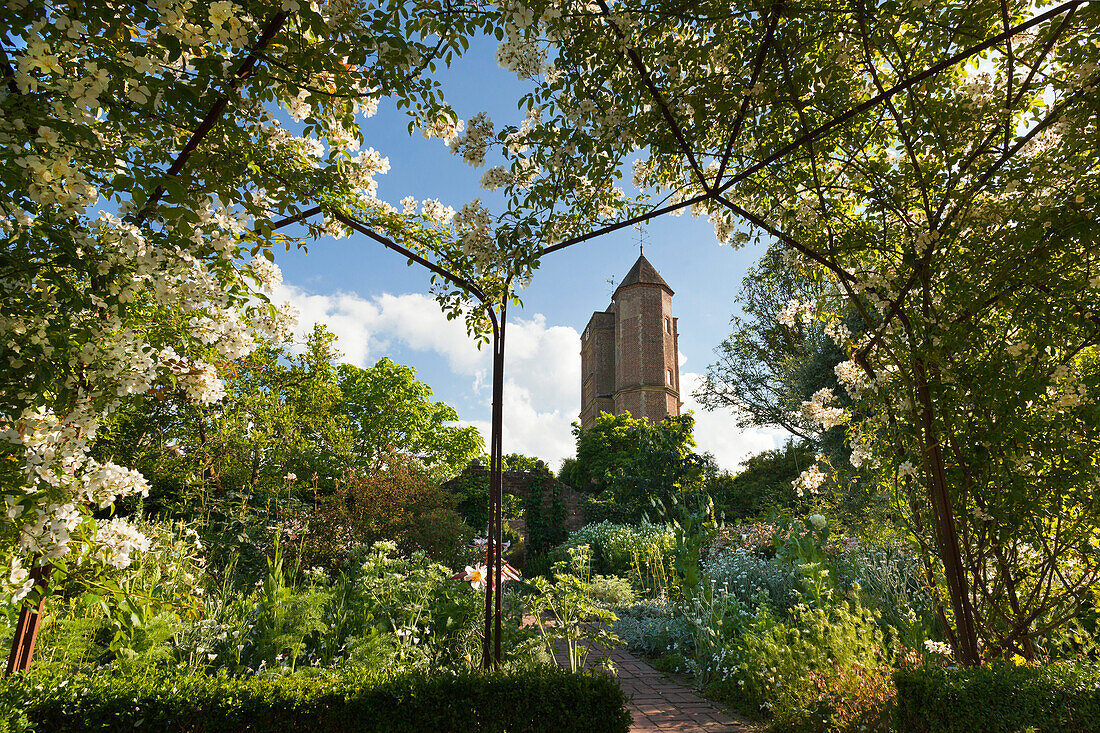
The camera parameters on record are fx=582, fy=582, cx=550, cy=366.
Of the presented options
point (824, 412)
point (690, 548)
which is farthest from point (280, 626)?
point (690, 548)

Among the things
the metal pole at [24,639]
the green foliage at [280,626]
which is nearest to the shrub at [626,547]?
the green foliage at [280,626]

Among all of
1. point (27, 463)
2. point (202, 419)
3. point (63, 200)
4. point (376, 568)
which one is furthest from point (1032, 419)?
point (202, 419)

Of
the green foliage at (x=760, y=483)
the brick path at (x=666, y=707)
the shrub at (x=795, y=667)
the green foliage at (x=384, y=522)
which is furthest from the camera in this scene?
the green foliage at (x=760, y=483)

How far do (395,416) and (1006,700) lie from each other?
17227mm

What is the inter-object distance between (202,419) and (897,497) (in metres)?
9.96

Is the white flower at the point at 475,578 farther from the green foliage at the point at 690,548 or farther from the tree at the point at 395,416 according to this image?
the tree at the point at 395,416

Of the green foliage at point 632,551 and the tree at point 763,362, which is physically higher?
the tree at point 763,362

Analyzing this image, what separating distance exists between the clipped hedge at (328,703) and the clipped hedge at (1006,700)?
1.41 m

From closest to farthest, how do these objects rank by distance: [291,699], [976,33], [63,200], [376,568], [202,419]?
1. [63,200]
2. [976,33]
3. [291,699]
4. [376,568]
5. [202,419]

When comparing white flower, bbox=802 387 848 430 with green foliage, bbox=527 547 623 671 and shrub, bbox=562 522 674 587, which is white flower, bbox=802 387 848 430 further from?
shrub, bbox=562 522 674 587

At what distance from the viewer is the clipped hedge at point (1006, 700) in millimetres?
2424

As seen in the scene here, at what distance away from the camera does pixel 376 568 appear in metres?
5.00

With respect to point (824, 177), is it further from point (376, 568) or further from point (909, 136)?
point (376, 568)

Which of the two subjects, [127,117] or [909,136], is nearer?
[127,117]
